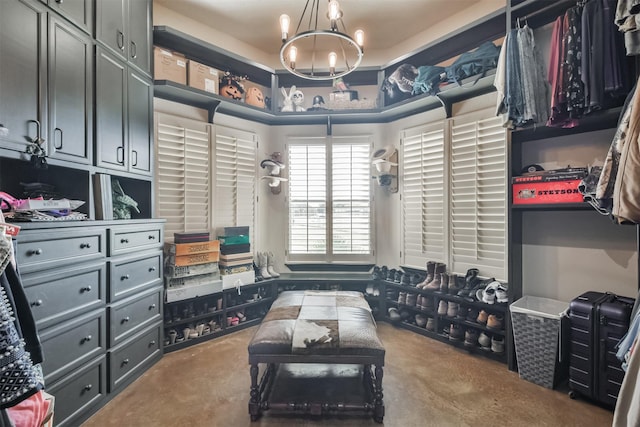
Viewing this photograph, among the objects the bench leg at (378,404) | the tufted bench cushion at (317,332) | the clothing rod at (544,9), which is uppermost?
the clothing rod at (544,9)

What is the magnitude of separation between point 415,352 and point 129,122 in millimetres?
3166

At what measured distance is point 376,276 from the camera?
3.45 m

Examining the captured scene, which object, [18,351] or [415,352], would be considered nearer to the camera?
[18,351]

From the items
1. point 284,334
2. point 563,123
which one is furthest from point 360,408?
point 563,123

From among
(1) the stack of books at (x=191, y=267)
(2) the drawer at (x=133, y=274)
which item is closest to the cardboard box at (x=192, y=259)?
(1) the stack of books at (x=191, y=267)

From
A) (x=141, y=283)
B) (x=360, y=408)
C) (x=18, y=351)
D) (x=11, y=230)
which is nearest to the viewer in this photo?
(x=18, y=351)

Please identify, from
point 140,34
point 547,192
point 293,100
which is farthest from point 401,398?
point 140,34

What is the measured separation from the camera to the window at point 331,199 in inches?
143

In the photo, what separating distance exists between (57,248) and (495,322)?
10.5 feet

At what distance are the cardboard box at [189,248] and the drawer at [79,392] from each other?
983 millimetres

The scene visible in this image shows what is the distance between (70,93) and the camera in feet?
6.02

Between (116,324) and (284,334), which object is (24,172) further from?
(284,334)

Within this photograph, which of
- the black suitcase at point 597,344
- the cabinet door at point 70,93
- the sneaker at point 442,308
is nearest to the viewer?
the cabinet door at point 70,93

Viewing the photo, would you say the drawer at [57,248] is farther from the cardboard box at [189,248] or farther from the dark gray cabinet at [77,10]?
the dark gray cabinet at [77,10]
